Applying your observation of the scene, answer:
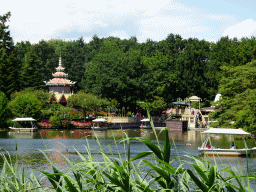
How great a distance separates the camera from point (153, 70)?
241 ft

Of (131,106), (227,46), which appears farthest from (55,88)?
(227,46)

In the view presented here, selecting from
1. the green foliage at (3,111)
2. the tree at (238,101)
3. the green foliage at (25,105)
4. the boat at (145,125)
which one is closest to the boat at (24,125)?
the green foliage at (25,105)

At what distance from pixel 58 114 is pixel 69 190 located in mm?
53951

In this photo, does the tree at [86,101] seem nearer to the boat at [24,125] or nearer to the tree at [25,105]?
the tree at [25,105]

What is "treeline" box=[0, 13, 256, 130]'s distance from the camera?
6319 cm

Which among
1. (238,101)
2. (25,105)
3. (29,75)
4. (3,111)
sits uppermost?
(29,75)

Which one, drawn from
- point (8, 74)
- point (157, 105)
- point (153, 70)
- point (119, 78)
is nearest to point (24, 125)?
point (8, 74)

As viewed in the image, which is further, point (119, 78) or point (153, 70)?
point (153, 70)

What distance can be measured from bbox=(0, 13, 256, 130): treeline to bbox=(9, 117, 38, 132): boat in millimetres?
6931

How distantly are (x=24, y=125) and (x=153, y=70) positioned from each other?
27404 millimetres

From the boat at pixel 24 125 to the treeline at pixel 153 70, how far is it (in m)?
6.93

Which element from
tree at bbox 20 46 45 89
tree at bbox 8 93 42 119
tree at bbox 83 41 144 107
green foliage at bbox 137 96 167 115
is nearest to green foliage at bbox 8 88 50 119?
tree at bbox 8 93 42 119

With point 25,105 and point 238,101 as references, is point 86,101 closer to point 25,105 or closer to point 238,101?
point 25,105

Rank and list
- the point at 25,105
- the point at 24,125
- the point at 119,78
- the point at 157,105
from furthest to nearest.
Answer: the point at 157,105
the point at 119,78
the point at 25,105
the point at 24,125
